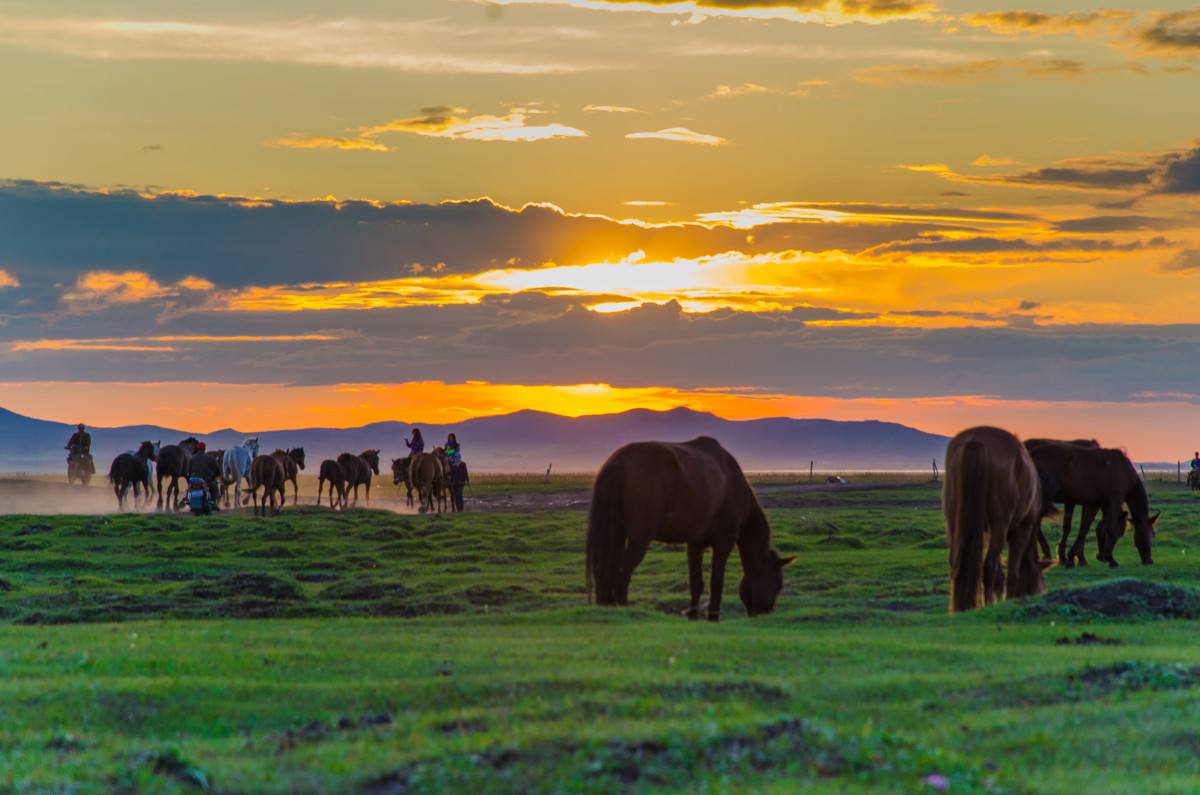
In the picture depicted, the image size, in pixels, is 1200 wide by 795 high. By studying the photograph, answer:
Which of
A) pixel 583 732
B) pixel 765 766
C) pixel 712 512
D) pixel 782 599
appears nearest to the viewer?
pixel 765 766

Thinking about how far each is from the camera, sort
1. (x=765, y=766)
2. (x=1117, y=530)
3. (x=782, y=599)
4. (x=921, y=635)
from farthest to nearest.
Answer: (x=1117, y=530)
(x=782, y=599)
(x=921, y=635)
(x=765, y=766)

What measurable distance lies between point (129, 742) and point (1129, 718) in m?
8.47

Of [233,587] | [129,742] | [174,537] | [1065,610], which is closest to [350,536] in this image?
[174,537]

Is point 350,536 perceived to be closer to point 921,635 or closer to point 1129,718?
point 921,635

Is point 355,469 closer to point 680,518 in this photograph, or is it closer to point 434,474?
point 434,474

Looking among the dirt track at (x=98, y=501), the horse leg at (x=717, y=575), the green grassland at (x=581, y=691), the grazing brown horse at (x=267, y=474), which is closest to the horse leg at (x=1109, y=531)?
the green grassland at (x=581, y=691)

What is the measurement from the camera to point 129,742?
12102 mm

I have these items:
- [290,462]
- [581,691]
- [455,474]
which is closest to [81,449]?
[290,462]

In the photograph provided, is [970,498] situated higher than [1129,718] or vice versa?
[970,498]

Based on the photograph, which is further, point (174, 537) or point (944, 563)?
point (174, 537)

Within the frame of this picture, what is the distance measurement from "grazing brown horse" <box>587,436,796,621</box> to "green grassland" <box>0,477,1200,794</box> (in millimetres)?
956

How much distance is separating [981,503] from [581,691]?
10.6 m

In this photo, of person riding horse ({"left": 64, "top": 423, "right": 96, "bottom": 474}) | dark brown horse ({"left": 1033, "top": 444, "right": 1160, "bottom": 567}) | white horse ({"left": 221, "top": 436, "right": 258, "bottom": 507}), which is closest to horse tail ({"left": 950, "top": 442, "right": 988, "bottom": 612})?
dark brown horse ({"left": 1033, "top": 444, "right": 1160, "bottom": 567})

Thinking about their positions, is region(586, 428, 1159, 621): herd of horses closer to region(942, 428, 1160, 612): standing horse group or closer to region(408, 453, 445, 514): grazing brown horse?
region(942, 428, 1160, 612): standing horse group
